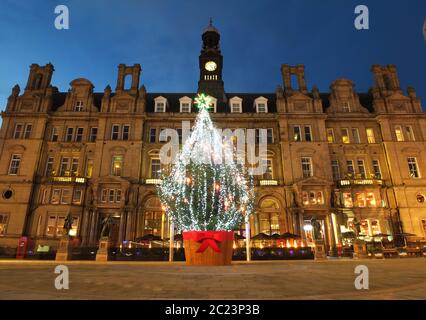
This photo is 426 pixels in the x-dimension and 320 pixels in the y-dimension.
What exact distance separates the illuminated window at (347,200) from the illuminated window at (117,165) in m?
29.6

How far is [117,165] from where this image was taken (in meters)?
36.5

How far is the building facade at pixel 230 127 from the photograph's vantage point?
33.9 metres

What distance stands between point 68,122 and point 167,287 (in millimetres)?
37797

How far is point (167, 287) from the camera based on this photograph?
7.77 metres

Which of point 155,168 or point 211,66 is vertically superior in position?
point 211,66

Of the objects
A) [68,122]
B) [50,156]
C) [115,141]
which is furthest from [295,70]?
[50,156]

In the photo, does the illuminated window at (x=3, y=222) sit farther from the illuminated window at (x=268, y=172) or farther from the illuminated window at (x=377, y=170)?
the illuminated window at (x=377, y=170)

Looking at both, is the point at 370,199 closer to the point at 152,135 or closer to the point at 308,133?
the point at 308,133

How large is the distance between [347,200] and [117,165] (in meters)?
30.7

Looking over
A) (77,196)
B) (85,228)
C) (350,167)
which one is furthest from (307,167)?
(77,196)

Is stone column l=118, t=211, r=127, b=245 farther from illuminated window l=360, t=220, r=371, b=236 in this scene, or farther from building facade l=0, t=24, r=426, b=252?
illuminated window l=360, t=220, r=371, b=236

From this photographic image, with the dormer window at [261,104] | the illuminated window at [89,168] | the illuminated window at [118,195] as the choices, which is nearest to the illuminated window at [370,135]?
the dormer window at [261,104]
